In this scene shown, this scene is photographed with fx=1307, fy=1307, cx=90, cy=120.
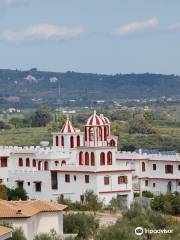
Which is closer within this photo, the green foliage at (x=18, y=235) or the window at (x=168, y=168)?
the green foliage at (x=18, y=235)

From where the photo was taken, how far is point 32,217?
2016 inches

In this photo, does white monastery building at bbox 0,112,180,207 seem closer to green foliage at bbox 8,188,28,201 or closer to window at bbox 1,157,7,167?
window at bbox 1,157,7,167

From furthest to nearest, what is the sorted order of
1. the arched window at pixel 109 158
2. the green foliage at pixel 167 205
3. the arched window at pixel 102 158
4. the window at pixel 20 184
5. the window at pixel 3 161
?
the window at pixel 3 161 < the window at pixel 20 184 < the arched window at pixel 109 158 < the arched window at pixel 102 158 < the green foliage at pixel 167 205

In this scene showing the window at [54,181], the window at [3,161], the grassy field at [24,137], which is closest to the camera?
the window at [54,181]

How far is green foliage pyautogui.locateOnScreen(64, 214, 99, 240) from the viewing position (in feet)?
173

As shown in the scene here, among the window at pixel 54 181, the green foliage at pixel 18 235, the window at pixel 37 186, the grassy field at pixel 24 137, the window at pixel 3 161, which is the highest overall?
the green foliage at pixel 18 235

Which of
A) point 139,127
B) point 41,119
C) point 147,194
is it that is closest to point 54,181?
point 147,194

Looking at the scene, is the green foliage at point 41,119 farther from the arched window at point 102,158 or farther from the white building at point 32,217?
the white building at point 32,217

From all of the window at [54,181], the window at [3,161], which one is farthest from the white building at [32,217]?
the window at [3,161]

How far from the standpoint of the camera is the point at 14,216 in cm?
4984

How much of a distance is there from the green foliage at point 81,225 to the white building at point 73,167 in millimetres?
18885

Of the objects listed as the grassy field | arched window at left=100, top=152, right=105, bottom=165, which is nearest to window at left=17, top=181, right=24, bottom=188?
arched window at left=100, top=152, right=105, bottom=165

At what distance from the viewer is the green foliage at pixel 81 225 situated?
5262cm

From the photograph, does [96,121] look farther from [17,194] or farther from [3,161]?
[3,161]
